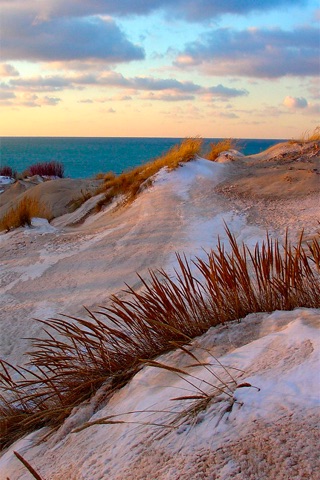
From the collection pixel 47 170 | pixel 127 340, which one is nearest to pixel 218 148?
pixel 127 340

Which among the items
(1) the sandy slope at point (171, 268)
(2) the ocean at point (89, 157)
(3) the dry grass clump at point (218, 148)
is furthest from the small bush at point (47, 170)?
(3) the dry grass clump at point (218, 148)

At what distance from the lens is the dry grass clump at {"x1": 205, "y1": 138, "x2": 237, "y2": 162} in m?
11.6

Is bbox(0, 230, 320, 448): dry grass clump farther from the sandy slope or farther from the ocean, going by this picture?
the ocean

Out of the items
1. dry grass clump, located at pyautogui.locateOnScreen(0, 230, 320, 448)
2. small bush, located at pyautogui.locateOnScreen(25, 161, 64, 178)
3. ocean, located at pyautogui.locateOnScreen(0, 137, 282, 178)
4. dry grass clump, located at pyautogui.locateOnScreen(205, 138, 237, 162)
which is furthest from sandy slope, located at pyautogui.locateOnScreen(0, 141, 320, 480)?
small bush, located at pyautogui.locateOnScreen(25, 161, 64, 178)

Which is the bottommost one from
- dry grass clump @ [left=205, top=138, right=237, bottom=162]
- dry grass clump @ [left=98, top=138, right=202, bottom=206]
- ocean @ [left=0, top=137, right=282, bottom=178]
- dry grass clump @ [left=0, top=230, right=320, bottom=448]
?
dry grass clump @ [left=0, top=230, right=320, bottom=448]

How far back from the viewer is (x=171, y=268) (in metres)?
5.46

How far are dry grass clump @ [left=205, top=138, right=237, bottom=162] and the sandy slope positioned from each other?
0.98 meters

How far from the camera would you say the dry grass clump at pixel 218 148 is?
455 inches

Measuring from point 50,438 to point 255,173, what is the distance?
7.48 m

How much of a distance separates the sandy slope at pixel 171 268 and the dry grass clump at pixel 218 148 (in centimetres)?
98

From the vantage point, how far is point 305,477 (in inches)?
56.4

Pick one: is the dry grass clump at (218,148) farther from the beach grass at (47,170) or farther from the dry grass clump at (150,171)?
the beach grass at (47,170)

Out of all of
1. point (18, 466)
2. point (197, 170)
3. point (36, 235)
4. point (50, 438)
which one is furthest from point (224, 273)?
point (197, 170)

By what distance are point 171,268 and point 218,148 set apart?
691 cm
